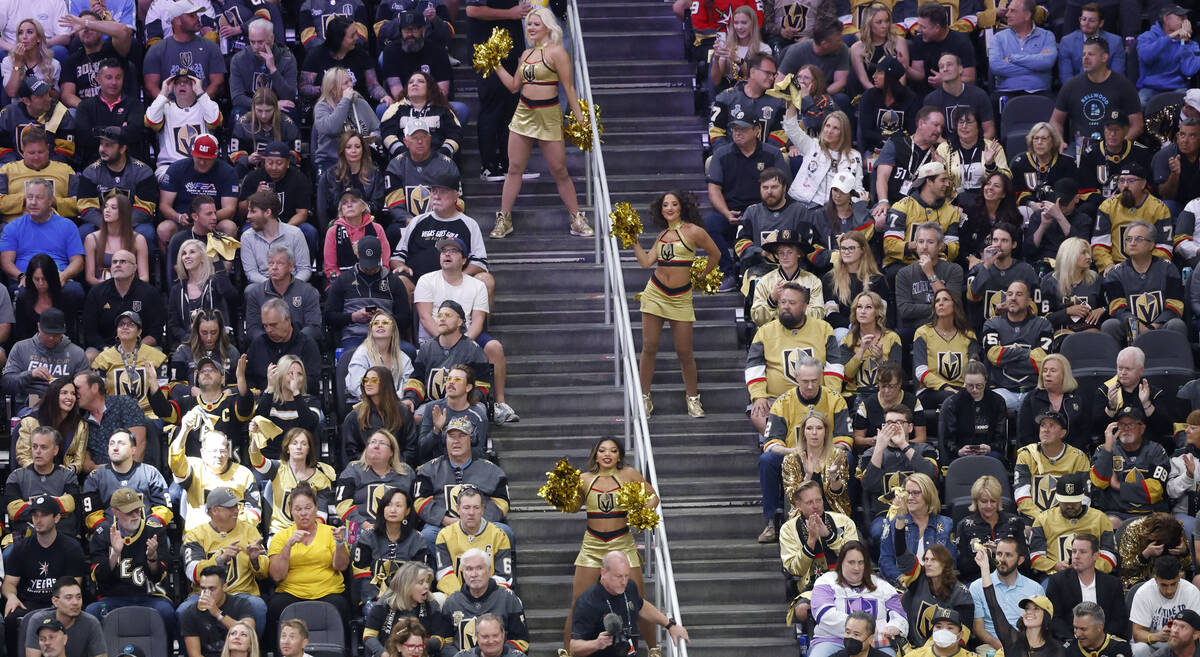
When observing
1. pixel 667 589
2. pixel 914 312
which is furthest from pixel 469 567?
pixel 914 312

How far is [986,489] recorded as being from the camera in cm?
1220

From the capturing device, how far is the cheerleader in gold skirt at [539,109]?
14797 millimetres

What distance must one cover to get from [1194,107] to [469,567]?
283 inches

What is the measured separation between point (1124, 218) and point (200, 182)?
6923 mm

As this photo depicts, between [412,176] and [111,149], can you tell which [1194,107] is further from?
[111,149]

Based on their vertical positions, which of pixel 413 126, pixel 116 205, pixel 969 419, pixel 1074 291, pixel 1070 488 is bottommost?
pixel 1070 488

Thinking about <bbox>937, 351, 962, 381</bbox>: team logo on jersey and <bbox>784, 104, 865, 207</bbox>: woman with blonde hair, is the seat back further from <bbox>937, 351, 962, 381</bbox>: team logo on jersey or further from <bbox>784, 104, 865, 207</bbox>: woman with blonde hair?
<bbox>784, 104, 865, 207</bbox>: woman with blonde hair

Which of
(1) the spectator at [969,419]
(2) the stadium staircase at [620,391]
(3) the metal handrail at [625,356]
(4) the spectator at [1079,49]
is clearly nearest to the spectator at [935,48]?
(4) the spectator at [1079,49]

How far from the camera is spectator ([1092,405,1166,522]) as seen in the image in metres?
12.7

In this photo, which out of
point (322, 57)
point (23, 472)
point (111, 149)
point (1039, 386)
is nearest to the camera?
point (23, 472)

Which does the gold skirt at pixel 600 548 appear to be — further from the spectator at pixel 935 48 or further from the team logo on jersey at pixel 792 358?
the spectator at pixel 935 48

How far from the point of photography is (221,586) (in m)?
11.7

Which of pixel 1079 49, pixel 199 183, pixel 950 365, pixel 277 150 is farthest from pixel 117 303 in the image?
pixel 1079 49

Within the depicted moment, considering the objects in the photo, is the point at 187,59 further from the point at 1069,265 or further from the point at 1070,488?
the point at 1070,488
